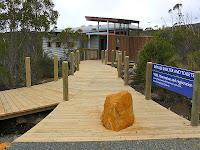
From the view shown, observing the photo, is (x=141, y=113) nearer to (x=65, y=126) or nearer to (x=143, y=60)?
(x=65, y=126)

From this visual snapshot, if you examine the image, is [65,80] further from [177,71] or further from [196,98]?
[196,98]

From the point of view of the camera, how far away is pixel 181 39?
1479cm

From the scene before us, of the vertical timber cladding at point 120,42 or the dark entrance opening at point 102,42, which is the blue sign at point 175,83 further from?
the dark entrance opening at point 102,42

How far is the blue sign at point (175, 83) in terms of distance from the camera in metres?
4.36

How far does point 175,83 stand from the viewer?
189 inches

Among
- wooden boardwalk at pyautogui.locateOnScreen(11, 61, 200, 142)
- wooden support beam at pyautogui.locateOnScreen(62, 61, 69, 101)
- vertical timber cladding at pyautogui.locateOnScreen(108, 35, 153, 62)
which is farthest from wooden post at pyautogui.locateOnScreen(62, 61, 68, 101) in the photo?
vertical timber cladding at pyautogui.locateOnScreen(108, 35, 153, 62)

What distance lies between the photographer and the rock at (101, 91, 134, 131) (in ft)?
12.4

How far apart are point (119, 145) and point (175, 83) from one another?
2.35 metres

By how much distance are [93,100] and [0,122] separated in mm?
3512

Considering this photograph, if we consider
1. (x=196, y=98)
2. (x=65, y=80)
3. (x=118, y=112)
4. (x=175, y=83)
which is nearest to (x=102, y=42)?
(x=65, y=80)

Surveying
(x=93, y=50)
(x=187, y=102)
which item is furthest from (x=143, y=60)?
(x=93, y=50)

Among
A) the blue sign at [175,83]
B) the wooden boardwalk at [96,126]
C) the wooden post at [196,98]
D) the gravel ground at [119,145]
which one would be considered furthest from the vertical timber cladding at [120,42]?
the gravel ground at [119,145]

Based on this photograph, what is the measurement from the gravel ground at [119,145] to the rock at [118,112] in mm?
503

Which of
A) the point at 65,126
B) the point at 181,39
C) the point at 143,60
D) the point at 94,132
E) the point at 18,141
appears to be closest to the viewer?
the point at 18,141
